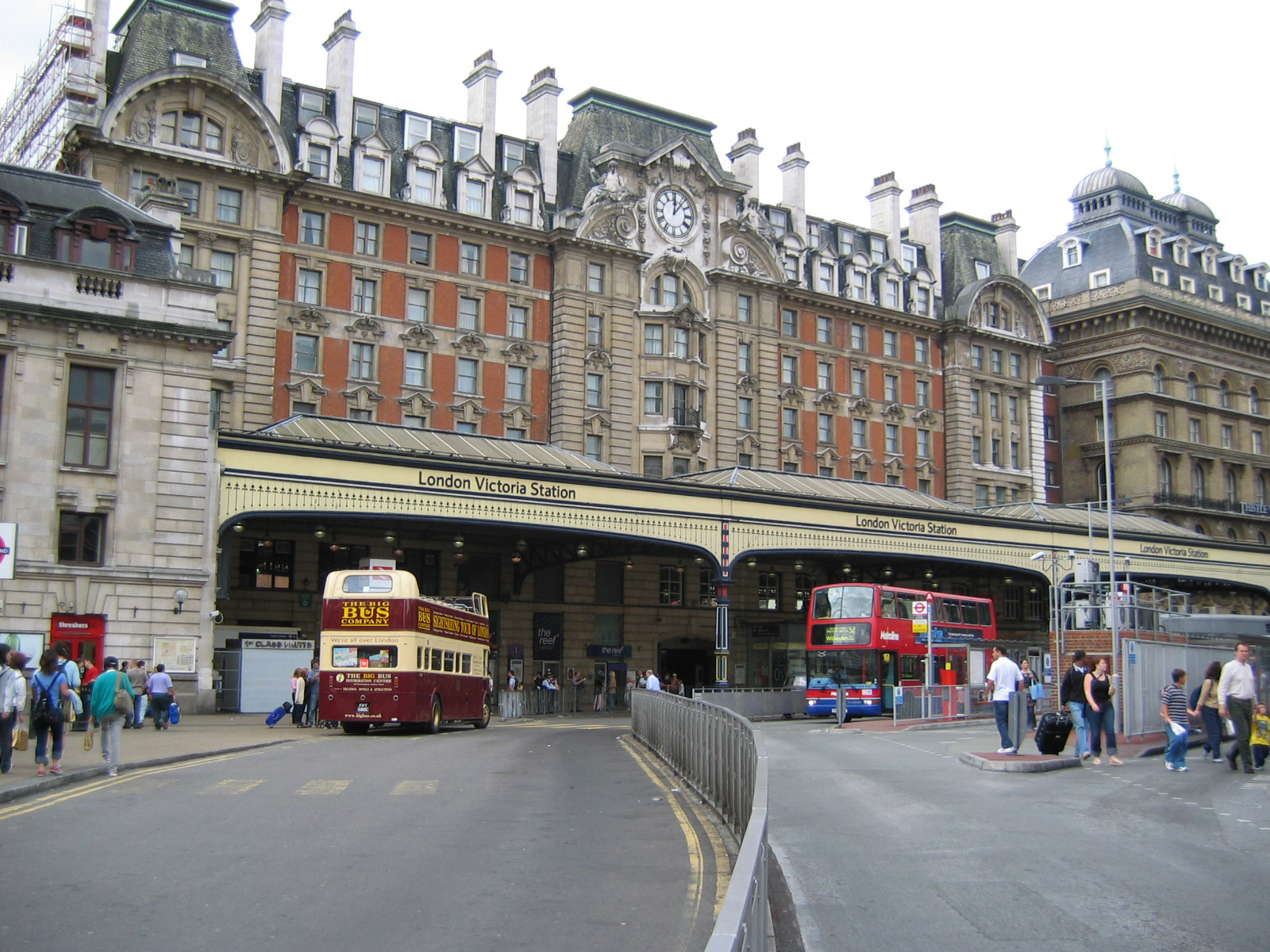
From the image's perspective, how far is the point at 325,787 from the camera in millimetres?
17828

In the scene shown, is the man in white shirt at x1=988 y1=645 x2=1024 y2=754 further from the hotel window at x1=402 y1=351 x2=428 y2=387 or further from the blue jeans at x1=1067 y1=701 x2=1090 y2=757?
the hotel window at x1=402 y1=351 x2=428 y2=387

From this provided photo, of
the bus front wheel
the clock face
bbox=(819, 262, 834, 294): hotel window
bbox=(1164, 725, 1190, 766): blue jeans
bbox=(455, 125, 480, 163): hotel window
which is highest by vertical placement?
bbox=(455, 125, 480, 163): hotel window

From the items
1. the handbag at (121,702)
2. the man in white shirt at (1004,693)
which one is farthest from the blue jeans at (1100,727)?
the handbag at (121,702)

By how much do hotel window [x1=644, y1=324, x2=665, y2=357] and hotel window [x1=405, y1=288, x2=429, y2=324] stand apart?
10.4 m

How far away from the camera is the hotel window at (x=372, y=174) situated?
51.5 m

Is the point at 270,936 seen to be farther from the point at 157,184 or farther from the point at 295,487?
the point at 157,184

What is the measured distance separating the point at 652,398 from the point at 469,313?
9299 mm

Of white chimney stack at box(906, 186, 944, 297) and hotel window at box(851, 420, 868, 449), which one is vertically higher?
white chimney stack at box(906, 186, 944, 297)

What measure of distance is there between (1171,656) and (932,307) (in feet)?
145

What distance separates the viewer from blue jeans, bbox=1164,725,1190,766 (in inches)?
779

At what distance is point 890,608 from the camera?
41719 mm

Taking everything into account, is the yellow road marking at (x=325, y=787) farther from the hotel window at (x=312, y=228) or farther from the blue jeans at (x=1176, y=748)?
the hotel window at (x=312, y=228)

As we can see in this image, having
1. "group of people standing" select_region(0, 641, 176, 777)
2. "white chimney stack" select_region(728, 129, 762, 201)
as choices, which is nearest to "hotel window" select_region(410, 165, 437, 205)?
"white chimney stack" select_region(728, 129, 762, 201)

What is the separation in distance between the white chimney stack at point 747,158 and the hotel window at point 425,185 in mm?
17208
